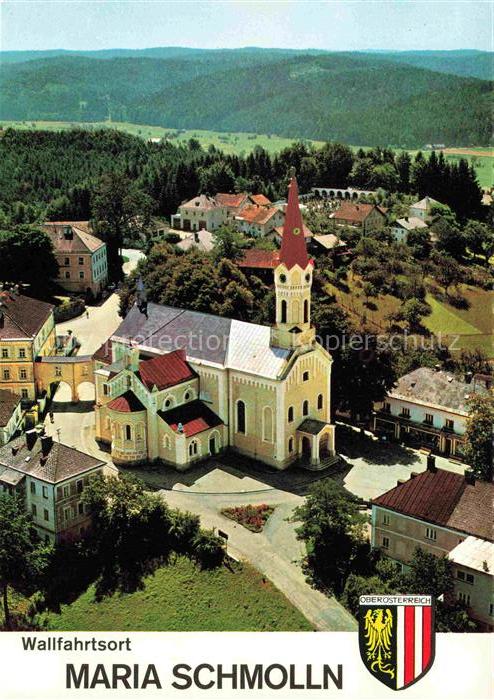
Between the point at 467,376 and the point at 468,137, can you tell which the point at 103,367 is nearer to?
the point at 467,376

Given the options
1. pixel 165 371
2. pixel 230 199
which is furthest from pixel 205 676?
pixel 230 199

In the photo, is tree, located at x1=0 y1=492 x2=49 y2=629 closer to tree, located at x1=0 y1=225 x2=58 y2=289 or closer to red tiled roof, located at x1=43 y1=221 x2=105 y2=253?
tree, located at x1=0 y1=225 x2=58 y2=289

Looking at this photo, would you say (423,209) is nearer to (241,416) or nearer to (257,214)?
(257,214)

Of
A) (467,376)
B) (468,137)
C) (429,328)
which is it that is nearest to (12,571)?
(467,376)

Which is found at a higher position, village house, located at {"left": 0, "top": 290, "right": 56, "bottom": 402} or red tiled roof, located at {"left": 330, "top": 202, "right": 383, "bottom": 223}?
red tiled roof, located at {"left": 330, "top": 202, "right": 383, "bottom": 223}

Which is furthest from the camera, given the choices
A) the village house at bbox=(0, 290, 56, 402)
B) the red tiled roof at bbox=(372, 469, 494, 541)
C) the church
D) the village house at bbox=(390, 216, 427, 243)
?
the village house at bbox=(390, 216, 427, 243)

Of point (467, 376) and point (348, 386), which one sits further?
point (467, 376)

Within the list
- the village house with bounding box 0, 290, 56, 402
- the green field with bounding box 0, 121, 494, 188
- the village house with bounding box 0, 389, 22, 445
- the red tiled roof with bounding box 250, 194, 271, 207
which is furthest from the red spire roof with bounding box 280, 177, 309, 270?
the green field with bounding box 0, 121, 494, 188
